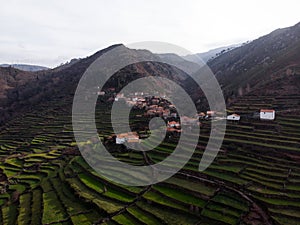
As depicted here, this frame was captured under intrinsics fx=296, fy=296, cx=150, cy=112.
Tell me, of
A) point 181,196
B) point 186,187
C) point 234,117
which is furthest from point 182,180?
point 234,117

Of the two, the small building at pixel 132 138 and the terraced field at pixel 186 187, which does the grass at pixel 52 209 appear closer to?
the terraced field at pixel 186 187

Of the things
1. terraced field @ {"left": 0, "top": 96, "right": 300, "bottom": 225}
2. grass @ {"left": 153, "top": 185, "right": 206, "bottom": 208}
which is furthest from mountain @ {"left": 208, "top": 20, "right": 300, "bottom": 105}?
grass @ {"left": 153, "top": 185, "right": 206, "bottom": 208}

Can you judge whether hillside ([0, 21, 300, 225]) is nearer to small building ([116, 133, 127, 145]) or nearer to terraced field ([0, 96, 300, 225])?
terraced field ([0, 96, 300, 225])

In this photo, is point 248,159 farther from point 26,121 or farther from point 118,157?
point 26,121

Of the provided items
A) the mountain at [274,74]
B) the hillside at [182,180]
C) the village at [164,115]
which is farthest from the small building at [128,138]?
the mountain at [274,74]

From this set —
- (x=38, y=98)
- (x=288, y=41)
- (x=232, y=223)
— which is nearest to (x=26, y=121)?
(x=38, y=98)

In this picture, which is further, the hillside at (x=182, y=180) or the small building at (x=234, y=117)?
the small building at (x=234, y=117)
